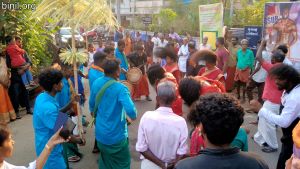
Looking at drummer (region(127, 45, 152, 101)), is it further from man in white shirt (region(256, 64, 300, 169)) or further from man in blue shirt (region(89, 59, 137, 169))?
man in white shirt (region(256, 64, 300, 169))

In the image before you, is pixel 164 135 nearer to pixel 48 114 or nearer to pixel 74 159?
pixel 48 114

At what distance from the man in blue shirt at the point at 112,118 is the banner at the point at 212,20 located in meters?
6.31

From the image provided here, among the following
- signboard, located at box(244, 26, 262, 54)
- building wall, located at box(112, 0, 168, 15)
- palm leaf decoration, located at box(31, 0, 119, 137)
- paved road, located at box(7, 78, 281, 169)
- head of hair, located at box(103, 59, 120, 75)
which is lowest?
paved road, located at box(7, 78, 281, 169)

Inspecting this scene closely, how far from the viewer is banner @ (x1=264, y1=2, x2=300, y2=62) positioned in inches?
287

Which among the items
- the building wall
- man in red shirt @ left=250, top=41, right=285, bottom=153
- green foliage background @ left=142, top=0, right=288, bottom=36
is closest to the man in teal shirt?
man in red shirt @ left=250, top=41, right=285, bottom=153

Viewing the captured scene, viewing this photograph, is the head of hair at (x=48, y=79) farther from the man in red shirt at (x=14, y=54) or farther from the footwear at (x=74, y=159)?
the man in red shirt at (x=14, y=54)

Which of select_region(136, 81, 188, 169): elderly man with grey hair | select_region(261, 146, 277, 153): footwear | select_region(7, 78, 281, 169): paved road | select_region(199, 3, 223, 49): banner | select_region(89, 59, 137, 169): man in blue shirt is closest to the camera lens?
select_region(136, 81, 188, 169): elderly man with grey hair

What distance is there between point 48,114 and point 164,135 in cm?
128

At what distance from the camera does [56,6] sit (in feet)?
16.5

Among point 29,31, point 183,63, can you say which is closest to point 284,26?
point 183,63

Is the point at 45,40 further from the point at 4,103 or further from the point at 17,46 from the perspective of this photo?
the point at 4,103

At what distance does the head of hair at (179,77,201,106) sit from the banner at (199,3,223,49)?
6.88 m

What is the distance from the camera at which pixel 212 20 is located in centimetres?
984

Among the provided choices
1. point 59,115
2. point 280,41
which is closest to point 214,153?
point 59,115
